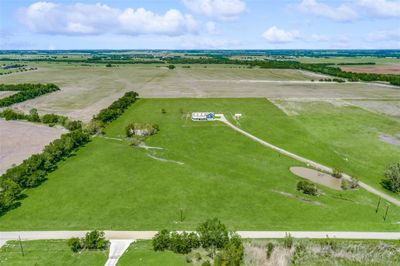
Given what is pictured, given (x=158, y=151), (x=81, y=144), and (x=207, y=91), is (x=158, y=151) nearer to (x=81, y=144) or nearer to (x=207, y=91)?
(x=81, y=144)

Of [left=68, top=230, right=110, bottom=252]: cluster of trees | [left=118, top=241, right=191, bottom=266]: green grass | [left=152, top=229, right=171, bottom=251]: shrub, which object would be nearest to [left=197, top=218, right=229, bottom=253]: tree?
[left=118, top=241, right=191, bottom=266]: green grass

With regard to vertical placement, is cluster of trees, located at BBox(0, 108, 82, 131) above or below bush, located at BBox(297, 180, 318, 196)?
above

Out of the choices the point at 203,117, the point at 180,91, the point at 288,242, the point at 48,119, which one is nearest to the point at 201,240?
the point at 288,242

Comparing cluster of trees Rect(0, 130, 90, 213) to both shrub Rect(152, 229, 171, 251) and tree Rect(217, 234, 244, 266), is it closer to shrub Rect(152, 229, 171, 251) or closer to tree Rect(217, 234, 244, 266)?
shrub Rect(152, 229, 171, 251)

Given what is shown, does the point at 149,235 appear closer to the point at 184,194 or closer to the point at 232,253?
the point at 184,194

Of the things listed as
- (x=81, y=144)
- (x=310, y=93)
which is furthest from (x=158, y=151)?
(x=310, y=93)

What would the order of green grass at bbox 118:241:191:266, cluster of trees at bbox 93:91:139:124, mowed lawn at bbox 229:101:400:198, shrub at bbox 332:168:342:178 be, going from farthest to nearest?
cluster of trees at bbox 93:91:139:124
mowed lawn at bbox 229:101:400:198
shrub at bbox 332:168:342:178
green grass at bbox 118:241:191:266

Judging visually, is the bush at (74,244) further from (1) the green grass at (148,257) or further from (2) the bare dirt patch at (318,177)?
(2) the bare dirt patch at (318,177)

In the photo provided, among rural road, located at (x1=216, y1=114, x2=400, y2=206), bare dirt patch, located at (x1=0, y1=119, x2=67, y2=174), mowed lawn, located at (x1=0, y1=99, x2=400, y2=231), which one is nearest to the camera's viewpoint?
mowed lawn, located at (x1=0, y1=99, x2=400, y2=231)
